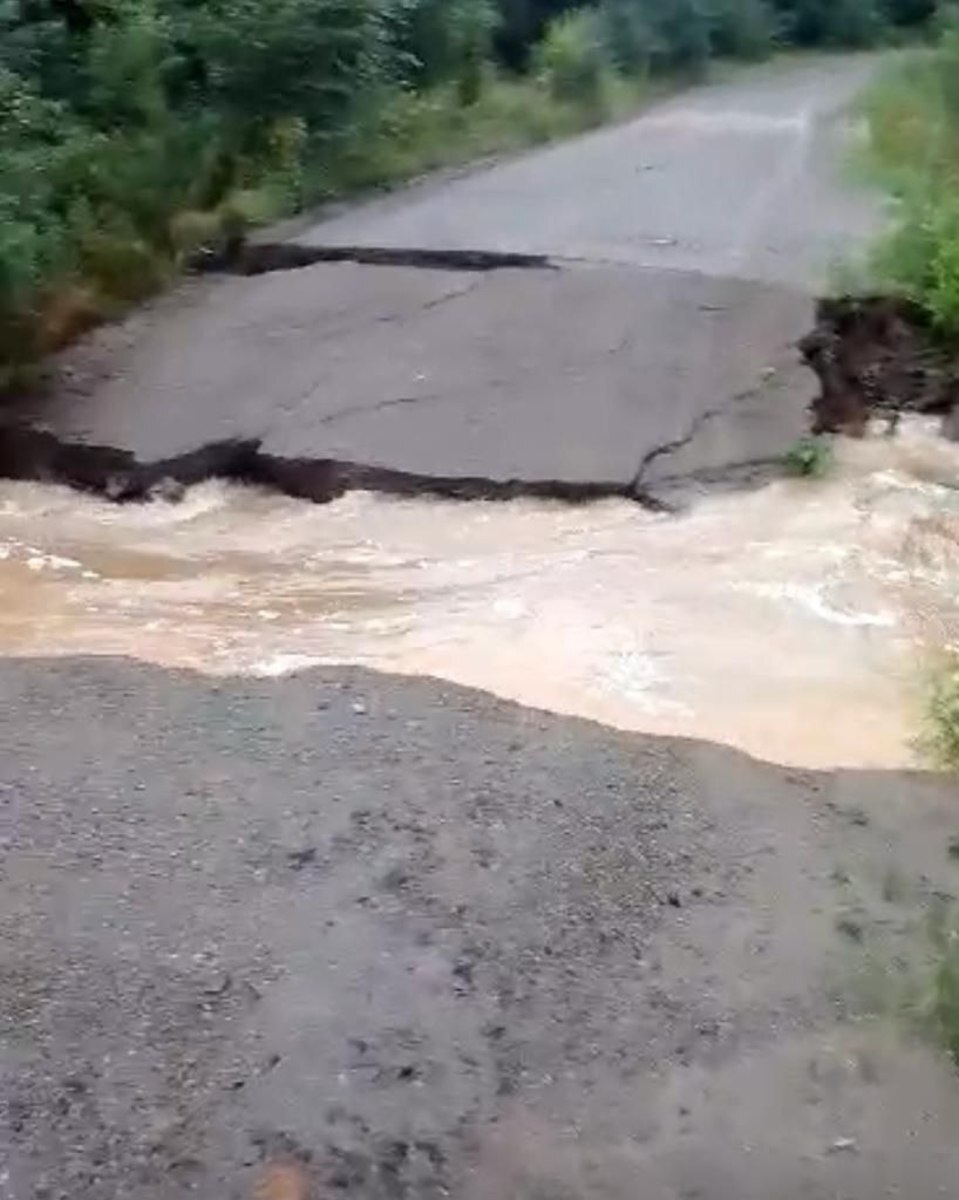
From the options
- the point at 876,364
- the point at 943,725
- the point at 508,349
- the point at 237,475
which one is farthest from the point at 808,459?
the point at 943,725

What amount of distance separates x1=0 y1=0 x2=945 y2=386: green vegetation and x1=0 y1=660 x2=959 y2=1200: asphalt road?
11.4 ft

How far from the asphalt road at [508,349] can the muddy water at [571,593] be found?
1.03 feet

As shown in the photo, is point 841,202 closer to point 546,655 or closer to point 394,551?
point 394,551

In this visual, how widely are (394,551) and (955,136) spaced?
4491mm

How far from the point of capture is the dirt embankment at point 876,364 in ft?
25.7

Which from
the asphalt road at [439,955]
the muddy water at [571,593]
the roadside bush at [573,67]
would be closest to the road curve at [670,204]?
the roadside bush at [573,67]

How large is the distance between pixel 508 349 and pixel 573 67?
17.7 feet

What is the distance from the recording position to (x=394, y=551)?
6746 mm

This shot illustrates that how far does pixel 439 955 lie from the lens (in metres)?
3.95

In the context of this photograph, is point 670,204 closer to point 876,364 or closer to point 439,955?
point 876,364

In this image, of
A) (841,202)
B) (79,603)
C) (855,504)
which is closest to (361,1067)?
(79,603)

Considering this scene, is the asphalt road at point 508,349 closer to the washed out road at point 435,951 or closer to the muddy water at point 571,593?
the muddy water at point 571,593

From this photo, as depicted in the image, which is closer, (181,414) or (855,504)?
(855,504)

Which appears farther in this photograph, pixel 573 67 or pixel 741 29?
pixel 741 29
